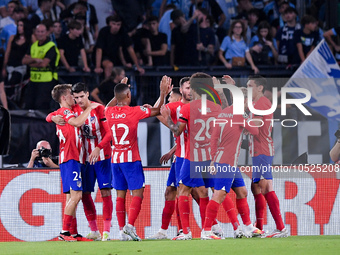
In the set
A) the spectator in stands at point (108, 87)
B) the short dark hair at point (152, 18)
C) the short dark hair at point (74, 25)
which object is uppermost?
the short dark hair at point (152, 18)

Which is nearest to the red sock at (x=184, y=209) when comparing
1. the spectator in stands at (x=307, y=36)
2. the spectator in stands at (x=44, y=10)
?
the spectator in stands at (x=307, y=36)

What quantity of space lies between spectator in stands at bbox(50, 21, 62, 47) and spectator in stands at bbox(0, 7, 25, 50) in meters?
0.67

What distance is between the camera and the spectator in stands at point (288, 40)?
15000mm

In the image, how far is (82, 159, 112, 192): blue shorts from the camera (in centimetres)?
966

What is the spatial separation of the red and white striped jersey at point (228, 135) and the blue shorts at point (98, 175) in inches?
61.8

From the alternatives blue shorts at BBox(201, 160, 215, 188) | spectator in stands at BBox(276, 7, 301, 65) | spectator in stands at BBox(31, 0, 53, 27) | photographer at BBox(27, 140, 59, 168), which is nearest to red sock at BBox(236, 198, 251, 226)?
blue shorts at BBox(201, 160, 215, 188)

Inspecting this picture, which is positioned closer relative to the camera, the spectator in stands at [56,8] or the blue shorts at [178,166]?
the blue shorts at [178,166]

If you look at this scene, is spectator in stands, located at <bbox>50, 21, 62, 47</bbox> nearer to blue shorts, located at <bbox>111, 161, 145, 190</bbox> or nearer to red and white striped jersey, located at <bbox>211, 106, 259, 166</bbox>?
blue shorts, located at <bbox>111, 161, 145, 190</bbox>

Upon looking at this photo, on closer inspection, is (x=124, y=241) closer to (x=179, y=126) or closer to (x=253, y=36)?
(x=179, y=126)

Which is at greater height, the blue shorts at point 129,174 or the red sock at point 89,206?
the blue shorts at point 129,174

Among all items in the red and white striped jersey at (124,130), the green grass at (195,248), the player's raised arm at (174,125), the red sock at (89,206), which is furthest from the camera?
the red sock at (89,206)

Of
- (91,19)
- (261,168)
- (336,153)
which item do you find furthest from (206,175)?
(91,19)

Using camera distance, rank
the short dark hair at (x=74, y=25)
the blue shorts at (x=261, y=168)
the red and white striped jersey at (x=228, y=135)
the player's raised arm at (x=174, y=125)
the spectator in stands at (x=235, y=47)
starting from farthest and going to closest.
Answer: the spectator in stands at (x=235, y=47) → the short dark hair at (x=74, y=25) → the blue shorts at (x=261, y=168) → the player's raised arm at (x=174, y=125) → the red and white striped jersey at (x=228, y=135)

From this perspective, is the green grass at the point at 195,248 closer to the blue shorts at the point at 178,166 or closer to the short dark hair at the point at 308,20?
the blue shorts at the point at 178,166
